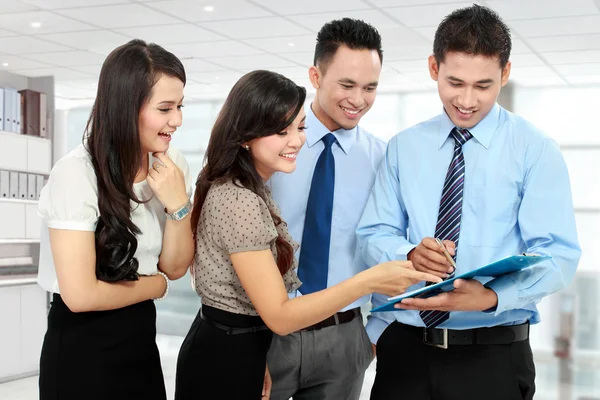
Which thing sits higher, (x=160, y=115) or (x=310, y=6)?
(x=310, y=6)

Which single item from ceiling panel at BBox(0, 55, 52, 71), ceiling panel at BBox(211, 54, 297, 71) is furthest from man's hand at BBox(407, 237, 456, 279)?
ceiling panel at BBox(0, 55, 52, 71)

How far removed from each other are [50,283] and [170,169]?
42 cm

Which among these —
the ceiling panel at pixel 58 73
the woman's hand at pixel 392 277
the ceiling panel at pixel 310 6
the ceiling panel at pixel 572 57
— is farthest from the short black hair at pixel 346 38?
the ceiling panel at pixel 58 73

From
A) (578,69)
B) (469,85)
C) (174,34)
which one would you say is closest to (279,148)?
(469,85)

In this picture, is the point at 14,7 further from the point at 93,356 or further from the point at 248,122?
the point at 93,356

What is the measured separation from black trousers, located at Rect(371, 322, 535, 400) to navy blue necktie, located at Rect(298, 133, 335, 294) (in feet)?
1.41

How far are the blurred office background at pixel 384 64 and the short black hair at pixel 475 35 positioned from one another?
13.3 ft

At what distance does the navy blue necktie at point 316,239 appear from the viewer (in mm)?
2381

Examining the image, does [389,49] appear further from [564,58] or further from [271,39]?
[564,58]

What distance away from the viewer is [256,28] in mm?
6980

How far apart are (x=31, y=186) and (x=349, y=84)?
4830mm

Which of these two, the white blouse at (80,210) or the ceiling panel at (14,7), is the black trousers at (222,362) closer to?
the white blouse at (80,210)

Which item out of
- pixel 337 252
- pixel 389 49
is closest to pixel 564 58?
pixel 389 49

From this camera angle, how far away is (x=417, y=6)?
6098 mm
